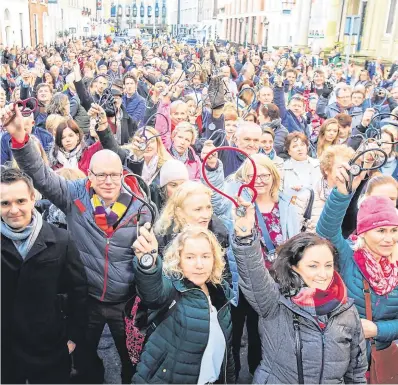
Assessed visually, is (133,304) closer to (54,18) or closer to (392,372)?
(392,372)

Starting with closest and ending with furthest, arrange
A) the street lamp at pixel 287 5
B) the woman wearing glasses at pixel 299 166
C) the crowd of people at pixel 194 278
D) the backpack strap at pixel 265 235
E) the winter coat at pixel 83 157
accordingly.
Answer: the crowd of people at pixel 194 278, the backpack strap at pixel 265 235, the winter coat at pixel 83 157, the woman wearing glasses at pixel 299 166, the street lamp at pixel 287 5

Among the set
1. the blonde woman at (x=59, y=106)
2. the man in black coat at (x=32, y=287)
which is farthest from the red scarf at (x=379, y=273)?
the blonde woman at (x=59, y=106)

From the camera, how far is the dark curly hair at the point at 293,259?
2326mm

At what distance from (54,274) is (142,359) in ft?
2.19

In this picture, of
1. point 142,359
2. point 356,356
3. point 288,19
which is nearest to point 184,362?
point 142,359

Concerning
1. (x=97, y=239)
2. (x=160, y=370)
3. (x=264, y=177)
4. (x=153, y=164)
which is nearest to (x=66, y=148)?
(x=153, y=164)

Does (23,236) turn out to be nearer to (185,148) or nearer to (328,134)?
(185,148)

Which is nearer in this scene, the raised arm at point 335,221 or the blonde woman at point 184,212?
the raised arm at point 335,221

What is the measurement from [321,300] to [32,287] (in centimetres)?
150

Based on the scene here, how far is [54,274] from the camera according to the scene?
96.0 inches

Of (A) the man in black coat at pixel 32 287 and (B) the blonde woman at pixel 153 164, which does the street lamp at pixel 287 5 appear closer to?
(B) the blonde woman at pixel 153 164

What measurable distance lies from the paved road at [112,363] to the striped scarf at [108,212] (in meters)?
1.35

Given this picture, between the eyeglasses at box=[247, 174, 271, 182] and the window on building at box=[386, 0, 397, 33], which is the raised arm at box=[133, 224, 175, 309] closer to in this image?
the eyeglasses at box=[247, 174, 271, 182]

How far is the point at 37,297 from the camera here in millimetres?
2398
